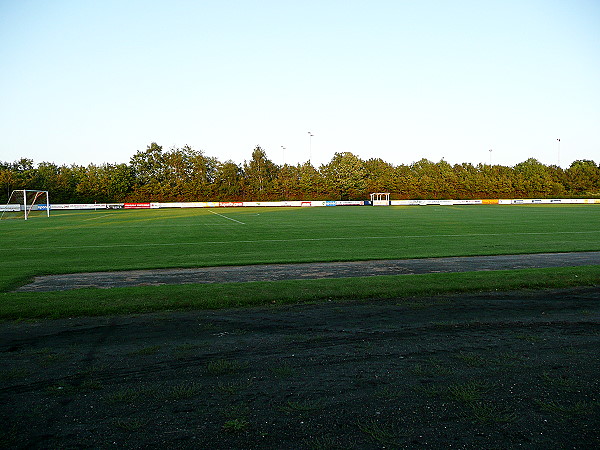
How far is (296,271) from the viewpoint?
12.7 meters

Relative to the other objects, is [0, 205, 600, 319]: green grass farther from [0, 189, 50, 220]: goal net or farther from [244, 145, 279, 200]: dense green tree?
[244, 145, 279, 200]: dense green tree

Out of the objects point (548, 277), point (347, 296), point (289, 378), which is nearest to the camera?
point (289, 378)

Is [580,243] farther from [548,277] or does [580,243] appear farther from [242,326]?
[242,326]

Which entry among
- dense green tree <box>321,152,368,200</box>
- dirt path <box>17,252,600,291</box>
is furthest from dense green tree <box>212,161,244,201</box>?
dirt path <box>17,252,600,291</box>

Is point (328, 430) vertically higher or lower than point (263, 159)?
lower

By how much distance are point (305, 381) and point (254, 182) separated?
9185 centimetres

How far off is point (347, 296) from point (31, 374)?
5671 mm

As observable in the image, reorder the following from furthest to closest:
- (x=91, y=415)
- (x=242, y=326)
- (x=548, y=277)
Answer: (x=548, y=277), (x=242, y=326), (x=91, y=415)

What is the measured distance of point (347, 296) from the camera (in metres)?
9.07

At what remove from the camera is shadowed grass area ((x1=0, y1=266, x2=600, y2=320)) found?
818 cm

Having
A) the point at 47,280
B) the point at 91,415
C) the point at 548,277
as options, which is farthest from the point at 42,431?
the point at 548,277

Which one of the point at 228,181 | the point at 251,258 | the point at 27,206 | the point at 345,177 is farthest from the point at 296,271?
the point at 345,177

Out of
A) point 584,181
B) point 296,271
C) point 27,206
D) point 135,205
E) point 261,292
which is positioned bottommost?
point 296,271

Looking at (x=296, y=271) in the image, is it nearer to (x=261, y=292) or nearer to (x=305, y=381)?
(x=261, y=292)
